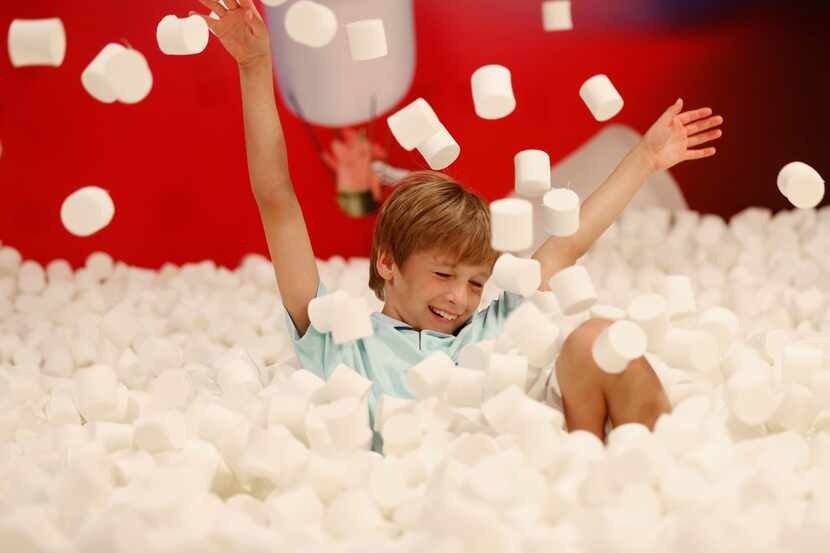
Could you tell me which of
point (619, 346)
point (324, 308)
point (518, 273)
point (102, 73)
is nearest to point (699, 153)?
point (518, 273)

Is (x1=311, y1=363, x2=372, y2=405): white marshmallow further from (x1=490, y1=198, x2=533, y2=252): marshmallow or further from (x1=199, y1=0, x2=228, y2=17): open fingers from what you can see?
(x1=199, y1=0, x2=228, y2=17): open fingers

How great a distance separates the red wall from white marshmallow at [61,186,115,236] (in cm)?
100

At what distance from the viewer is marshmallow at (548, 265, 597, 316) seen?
127 cm

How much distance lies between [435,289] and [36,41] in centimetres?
62

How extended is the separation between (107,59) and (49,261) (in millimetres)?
1282

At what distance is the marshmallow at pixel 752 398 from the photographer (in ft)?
3.82

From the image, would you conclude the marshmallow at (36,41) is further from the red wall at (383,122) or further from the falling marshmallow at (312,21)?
the red wall at (383,122)

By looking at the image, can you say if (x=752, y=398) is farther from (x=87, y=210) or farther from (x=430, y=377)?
(x=87, y=210)

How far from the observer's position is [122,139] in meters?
2.38

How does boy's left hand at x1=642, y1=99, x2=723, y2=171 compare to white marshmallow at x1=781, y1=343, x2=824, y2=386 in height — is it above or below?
above

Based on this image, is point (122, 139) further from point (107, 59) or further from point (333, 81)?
point (107, 59)

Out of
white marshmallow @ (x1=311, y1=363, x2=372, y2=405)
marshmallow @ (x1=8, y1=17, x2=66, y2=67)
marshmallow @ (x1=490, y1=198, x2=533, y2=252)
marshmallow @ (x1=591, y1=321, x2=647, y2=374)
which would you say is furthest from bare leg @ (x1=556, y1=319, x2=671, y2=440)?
marshmallow @ (x1=8, y1=17, x2=66, y2=67)

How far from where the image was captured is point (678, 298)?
138 cm

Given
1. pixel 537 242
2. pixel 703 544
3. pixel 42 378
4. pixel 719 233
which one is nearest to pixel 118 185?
pixel 42 378
